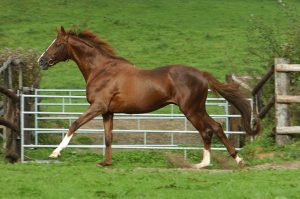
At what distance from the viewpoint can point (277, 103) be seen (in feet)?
49.7

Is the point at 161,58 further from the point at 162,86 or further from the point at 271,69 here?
the point at 162,86

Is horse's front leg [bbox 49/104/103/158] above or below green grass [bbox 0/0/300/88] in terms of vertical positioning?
below

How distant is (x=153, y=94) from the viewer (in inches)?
539

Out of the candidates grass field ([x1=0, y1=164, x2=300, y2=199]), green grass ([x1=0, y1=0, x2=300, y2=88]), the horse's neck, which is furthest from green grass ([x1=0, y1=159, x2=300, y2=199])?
green grass ([x1=0, y1=0, x2=300, y2=88])

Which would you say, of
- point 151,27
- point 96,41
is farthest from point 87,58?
point 151,27

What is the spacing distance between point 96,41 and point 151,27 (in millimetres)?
19470

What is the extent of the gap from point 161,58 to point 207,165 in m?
16.2

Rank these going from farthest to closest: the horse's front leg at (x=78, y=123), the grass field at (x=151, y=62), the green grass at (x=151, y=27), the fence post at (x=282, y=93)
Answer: the green grass at (x=151, y=27) → the fence post at (x=282, y=93) → the horse's front leg at (x=78, y=123) → the grass field at (x=151, y=62)

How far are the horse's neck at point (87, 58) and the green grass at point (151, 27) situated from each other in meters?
11.3

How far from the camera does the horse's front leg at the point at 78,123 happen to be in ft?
43.4

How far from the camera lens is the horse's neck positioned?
1423cm

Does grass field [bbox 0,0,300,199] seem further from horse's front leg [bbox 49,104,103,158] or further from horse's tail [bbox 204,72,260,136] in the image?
horse's tail [bbox 204,72,260,136]

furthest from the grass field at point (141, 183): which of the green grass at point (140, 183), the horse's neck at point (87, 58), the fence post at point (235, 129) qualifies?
the fence post at point (235, 129)

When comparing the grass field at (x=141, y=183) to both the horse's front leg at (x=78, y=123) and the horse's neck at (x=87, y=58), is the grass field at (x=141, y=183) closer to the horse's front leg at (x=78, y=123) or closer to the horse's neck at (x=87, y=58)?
the horse's front leg at (x=78, y=123)
